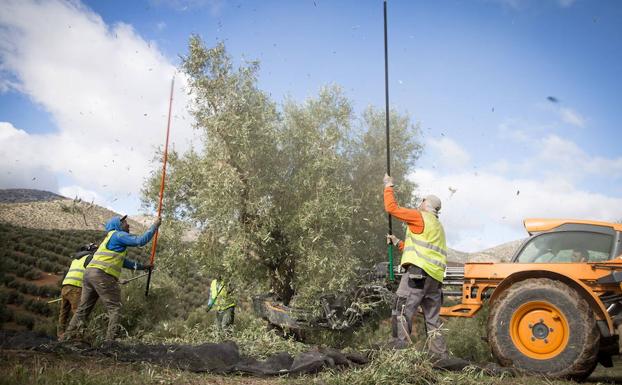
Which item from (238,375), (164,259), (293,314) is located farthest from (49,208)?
(238,375)

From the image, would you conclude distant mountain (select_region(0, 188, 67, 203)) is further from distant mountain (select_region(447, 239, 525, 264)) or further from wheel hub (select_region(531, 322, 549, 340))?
wheel hub (select_region(531, 322, 549, 340))

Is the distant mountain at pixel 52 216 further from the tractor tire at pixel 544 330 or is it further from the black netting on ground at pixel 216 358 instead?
the tractor tire at pixel 544 330

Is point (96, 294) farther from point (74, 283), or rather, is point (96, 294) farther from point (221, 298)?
point (221, 298)

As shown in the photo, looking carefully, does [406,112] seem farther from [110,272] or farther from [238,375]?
[238,375]

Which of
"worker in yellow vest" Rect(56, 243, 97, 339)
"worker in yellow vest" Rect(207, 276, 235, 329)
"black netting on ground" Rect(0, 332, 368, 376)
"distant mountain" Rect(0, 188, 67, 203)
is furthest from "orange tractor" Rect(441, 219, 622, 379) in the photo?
"distant mountain" Rect(0, 188, 67, 203)

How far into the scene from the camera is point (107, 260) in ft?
28.5

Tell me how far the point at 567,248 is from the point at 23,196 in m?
102

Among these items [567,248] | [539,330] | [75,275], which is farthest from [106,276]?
[567,248]

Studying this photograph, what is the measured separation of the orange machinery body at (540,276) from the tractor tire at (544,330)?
150mm

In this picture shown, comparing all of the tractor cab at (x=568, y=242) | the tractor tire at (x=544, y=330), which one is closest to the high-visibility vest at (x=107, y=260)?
the tractor tire at (x=544, y=330)

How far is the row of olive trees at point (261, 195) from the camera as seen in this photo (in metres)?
11.9

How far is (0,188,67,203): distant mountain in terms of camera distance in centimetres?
8340

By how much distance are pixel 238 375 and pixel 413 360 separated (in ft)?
7.16

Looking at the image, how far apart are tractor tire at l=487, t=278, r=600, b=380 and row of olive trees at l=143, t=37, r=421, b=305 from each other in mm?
5404
